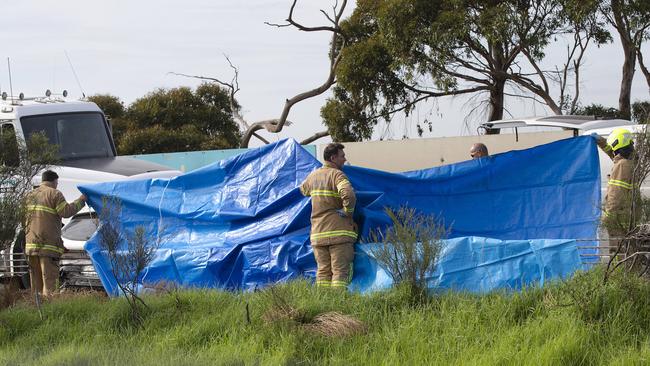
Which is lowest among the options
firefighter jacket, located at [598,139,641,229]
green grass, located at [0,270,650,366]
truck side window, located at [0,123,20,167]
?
green grass, located at [0,270,650,366]

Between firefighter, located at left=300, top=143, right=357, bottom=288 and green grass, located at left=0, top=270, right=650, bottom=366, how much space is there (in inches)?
24.5

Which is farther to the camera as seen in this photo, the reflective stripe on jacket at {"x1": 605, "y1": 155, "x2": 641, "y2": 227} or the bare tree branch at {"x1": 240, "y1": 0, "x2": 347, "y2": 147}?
the bare tree branch at {"x1": 240, "y1": 0, "x2": 347, "y2": 147}

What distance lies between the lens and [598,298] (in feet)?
25.2

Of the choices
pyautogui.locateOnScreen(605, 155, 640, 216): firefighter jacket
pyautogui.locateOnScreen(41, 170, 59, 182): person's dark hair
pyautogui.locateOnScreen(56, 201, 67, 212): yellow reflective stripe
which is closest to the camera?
pyautogui.locateOnScreen(605, 155, 640, 216): firefighter jacket

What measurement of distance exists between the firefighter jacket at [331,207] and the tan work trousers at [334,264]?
0.27 ft

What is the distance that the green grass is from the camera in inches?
289

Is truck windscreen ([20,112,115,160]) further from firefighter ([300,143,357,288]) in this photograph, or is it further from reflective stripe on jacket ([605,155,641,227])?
reflective stripe on jacket ([605,155,641,227])

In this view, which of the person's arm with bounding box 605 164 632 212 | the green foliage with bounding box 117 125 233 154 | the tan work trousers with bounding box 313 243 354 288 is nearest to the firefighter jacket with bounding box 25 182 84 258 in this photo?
the tan work trousers with bounding box 313 243 354 288

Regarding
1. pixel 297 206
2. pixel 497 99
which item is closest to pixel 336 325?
pixel 297 206

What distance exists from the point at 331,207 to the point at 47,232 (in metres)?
4.02

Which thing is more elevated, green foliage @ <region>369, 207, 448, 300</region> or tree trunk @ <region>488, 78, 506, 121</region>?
tree trunk @ <region>488, 78, 506, 121</region>

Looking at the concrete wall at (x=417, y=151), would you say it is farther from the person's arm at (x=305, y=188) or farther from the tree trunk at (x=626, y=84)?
the person's arm at (x=305, y=188)

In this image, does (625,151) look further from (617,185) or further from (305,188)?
(305,188)

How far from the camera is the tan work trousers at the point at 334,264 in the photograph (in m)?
10.0
